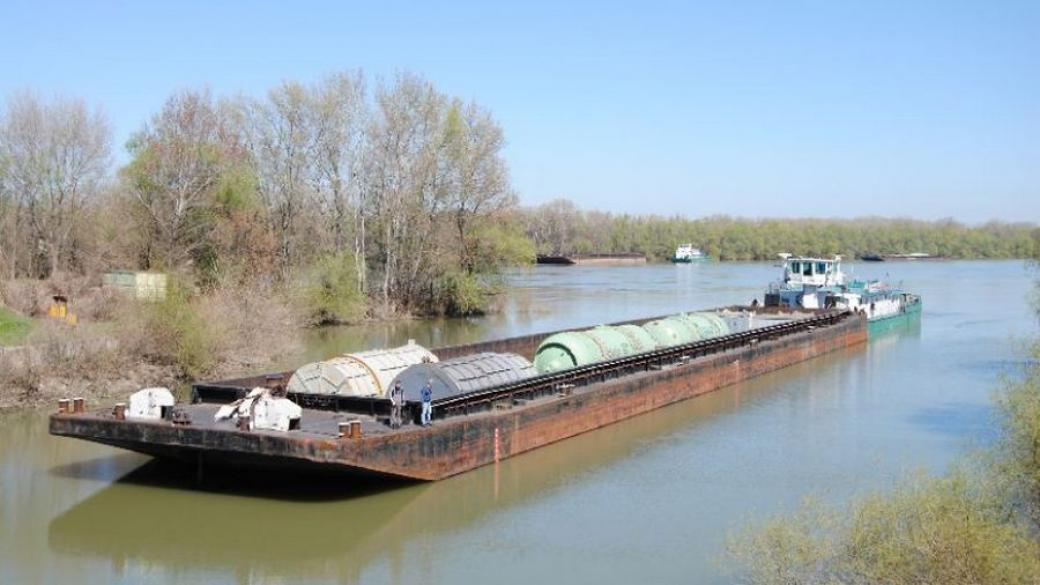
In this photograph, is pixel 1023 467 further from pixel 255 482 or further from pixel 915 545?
pixel 255 482

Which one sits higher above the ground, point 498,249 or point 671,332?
point 498,249

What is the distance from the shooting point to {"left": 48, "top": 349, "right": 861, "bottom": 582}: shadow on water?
13.9 metres

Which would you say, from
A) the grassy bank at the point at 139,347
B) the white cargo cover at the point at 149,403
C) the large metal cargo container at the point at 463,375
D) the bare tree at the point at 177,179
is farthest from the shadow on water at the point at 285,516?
the bare tree at the point at 177,179

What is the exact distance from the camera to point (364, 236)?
51.9 m

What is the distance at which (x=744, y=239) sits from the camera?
15688cm

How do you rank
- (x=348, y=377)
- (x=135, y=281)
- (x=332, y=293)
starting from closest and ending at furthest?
1. (x=348, y=377)
2. (x=135, y=281)
3. (x=332, y=293)

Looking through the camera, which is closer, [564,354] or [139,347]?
[564,354]

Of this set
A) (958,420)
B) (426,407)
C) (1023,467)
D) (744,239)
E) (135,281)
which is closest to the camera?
(1023,467)

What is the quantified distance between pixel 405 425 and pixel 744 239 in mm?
145495

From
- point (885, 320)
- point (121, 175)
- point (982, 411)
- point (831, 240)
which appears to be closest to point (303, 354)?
point (121, 175)

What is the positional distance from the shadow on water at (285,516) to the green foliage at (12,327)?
1091cm

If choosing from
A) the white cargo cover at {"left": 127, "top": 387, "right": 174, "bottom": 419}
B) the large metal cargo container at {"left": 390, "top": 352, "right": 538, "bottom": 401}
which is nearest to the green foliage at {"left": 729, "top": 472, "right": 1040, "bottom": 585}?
the large metal cargo container at {"left": 390, "top": 352, "right": 538, "bottom": 401}

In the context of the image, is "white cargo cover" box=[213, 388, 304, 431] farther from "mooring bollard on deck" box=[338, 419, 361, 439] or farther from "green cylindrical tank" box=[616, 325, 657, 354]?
"green cylindrical tank" box=[616, 325, 657, 354]

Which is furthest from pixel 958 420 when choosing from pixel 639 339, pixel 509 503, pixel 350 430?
pixel 350 430
